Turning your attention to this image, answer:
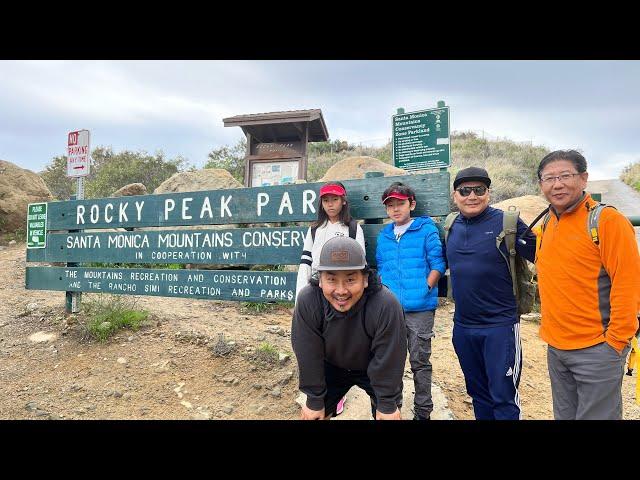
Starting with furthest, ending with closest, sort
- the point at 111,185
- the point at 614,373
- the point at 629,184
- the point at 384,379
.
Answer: the point at 629,184
the point at 111,185
the point at 384,379
the point at 614,373

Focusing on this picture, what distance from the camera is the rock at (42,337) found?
17.7 ft

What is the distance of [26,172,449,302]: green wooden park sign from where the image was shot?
3.96m

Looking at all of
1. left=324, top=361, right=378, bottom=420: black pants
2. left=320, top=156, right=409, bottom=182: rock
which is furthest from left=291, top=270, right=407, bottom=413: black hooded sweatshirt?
left=320, top=156, right=409, bottom=182: rock

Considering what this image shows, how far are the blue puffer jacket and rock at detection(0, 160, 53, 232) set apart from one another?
34.6 ft

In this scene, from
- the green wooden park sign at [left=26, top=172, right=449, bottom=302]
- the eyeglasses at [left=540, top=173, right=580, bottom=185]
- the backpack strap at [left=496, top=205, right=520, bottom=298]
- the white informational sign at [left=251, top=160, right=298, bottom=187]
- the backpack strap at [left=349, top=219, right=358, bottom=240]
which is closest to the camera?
the eyeglasses at [left=540, top=173, right=580, bottom=185]

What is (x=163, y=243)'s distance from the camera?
5051 mm

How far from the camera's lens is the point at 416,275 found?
3227 mm

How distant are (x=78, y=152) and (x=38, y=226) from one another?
119 cm

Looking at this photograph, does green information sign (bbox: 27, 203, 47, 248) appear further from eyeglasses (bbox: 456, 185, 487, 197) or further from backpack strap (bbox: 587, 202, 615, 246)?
backpack strap (bbox: 587, 202, 615, 246)

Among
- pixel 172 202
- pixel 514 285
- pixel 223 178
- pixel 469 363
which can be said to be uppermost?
pixel 223 178

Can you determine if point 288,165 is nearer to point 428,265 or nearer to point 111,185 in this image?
point 428,265

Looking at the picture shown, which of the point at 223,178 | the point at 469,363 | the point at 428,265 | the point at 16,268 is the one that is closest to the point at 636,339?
the point at 469,363

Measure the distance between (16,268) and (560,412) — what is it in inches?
366

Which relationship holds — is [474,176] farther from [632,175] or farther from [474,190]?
[632,175]
